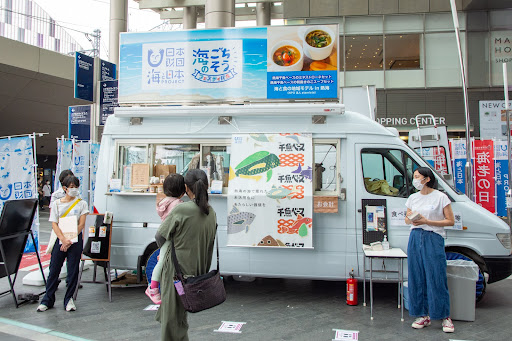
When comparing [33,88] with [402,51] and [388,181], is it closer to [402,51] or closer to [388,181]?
[402,51]

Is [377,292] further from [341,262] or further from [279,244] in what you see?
[279,244]

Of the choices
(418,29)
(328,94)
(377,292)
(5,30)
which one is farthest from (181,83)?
(5,30)

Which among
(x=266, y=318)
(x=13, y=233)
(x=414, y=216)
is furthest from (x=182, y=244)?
(x=13, y=233)

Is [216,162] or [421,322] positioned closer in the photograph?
[421,322]

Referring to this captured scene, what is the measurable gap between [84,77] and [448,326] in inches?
331

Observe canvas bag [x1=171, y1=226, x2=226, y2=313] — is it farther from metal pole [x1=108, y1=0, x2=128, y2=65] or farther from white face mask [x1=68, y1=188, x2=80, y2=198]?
metal pole [x1=108, y1=0, x2=128, y2=65]

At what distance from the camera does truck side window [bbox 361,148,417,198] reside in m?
5.64

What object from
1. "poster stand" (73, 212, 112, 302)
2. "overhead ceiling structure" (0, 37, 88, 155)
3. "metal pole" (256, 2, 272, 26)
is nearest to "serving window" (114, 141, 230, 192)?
"poster stand" (73, 212, 112, 302)

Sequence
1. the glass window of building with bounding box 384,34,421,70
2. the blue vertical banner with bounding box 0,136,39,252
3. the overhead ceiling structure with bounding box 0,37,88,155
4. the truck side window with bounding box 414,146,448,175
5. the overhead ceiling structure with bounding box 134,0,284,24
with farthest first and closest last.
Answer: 1. the overhead ceiling structure with bounding box 134,0,284,24
2. the glass window of building with bounding box 384,34,421,70
3. the overhead ceiling structure with bounding box 0,37,88,155
4. the truck side window with bounding box 414,146,448,175
5. the blue vertical banner with bounding box 0,136,39,252

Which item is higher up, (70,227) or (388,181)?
(388,181)

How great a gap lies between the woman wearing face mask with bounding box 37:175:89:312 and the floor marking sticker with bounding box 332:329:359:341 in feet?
11.0

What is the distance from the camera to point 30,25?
862 inches

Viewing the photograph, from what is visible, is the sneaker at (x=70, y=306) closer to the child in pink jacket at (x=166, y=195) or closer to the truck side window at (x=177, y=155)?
Answer: the truck side window at (x=177, y=155)

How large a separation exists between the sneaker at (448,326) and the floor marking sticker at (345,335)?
40.0 inches
